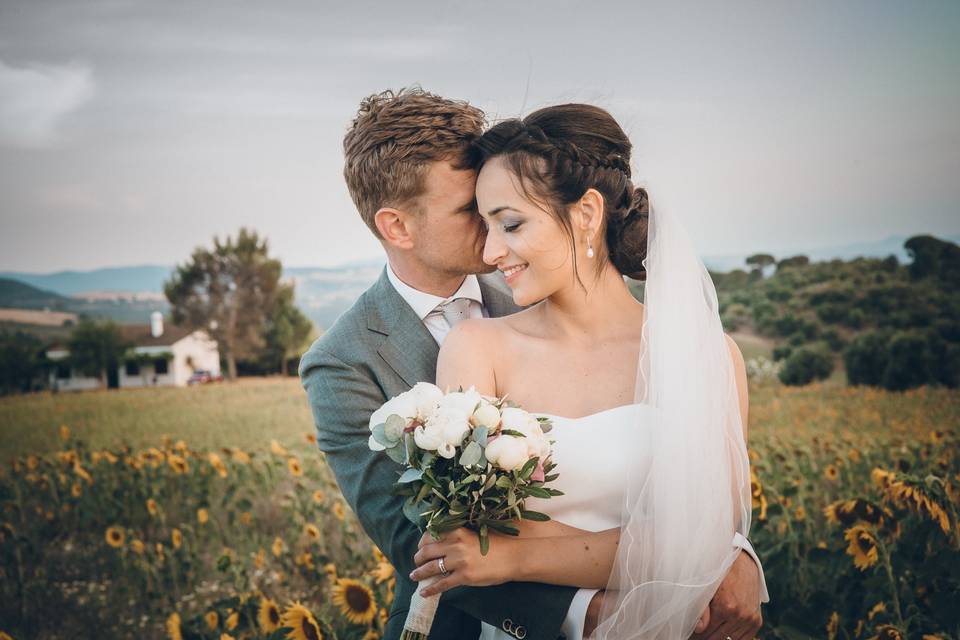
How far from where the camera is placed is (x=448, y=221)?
3006 millimetres

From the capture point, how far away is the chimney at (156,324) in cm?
855

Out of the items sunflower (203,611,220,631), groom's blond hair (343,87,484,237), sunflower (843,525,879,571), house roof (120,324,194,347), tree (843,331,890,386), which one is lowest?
sunflower (203,611,220,631)

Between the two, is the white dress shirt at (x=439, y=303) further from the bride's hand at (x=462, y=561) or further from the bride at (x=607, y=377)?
the bride's hand at (x=462, y=561)

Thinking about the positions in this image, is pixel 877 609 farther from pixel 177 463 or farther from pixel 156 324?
pixel 156 324

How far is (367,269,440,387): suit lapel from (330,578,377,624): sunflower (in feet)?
3.81

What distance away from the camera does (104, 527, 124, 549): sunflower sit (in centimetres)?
510

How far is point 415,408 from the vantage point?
6.59 feet

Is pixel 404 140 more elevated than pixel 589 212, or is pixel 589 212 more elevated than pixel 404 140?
pixel 404 140

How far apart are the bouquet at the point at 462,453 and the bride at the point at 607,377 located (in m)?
0.17

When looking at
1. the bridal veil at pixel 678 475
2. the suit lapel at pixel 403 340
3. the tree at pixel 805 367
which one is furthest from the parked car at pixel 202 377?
the bridal veil at pixel 678 475

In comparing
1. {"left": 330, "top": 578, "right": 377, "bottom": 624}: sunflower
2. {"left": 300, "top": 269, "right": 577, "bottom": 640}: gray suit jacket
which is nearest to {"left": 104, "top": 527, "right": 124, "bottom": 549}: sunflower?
{"left": 330, "top": 578, "right": 377, "bottom": 624}: sunflower

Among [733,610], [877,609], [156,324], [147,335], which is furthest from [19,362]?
[877,609]

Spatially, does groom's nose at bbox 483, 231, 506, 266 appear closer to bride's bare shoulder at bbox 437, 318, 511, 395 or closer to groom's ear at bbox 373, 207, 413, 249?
bride's bare shoulder at bbox 437, 318, 511, 395

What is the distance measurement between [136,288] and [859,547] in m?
7.47
